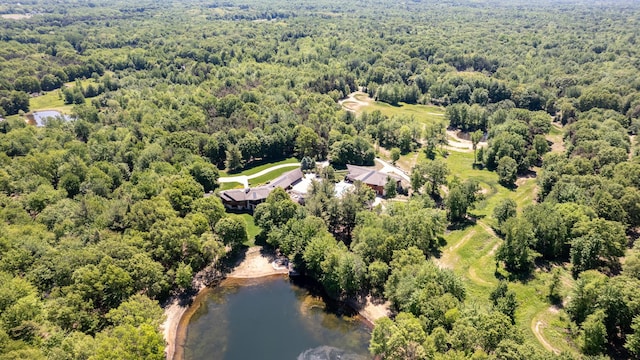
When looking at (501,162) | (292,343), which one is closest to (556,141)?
(501,162)

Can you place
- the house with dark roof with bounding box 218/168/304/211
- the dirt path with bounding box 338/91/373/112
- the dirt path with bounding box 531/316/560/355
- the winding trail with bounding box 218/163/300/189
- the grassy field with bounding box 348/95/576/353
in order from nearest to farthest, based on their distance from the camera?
the dirt path with bounding box 531/316/560/355
the grassy field with bounding box 348/95/576/353
the house with dark roof with bounding box 218/168/304/211
the winding trail with bounding box 218/163/300/189
the dirt path with bounding box 338/91/373/112

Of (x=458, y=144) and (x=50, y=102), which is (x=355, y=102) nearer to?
(x=458, y=144)

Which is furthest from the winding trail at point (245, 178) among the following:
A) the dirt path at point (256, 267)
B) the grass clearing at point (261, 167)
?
the dirt path at point (256, 267)

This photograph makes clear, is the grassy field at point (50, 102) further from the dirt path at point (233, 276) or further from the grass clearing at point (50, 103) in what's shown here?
the dirt path at point (233, 276)

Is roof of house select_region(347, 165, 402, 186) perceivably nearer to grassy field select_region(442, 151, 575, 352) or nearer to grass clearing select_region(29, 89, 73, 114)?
grassy field select_region(442, 151, 575, 352)

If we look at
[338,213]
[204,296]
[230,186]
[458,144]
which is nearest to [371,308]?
[338,213]

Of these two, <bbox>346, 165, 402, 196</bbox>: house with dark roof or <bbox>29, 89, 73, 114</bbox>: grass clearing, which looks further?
<bbox>29, 89, 73, 114</bbox>: grass clearing

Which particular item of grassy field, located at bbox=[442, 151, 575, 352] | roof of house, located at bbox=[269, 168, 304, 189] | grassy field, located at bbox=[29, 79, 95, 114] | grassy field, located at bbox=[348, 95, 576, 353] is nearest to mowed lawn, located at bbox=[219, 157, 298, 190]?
roof of house, located at bbox=[269, 168, 304, 189]

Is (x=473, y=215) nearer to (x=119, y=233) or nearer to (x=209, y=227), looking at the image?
(x=209, y=227)

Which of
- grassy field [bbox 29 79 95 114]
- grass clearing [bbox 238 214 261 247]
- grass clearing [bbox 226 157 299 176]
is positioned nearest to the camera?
grass clearing [bbox 238 214 261 247]
